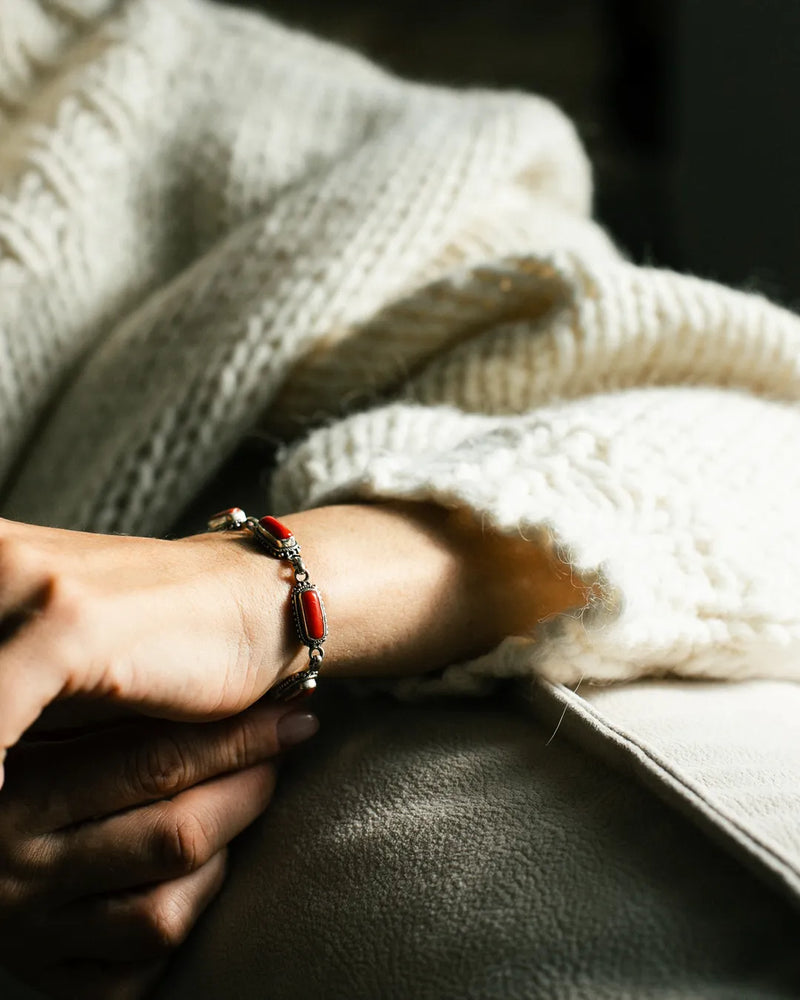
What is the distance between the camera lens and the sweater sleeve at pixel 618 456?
0.44 m

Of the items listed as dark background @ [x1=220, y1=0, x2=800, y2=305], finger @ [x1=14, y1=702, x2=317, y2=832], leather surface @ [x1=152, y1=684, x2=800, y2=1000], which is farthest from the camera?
dark background @ [x1=220, y1=0, x2=800, y2=305]

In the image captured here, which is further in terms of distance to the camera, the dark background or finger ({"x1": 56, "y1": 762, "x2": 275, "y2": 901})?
the dark background

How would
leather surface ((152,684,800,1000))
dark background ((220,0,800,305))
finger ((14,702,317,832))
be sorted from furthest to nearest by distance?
1. dark background ((220,0,800,305))
2. finger ((14,702,317,832))
3. leather surface ((152,684,800,1000))

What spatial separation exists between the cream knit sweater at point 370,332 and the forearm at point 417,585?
18 millimetres

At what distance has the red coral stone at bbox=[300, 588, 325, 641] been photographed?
409 mm

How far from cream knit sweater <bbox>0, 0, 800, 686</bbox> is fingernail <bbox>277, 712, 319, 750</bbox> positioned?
78mm

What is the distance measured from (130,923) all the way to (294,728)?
111mm

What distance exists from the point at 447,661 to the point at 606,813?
13cm

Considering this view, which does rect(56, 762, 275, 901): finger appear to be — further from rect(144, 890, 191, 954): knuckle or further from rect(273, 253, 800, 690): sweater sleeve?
rect(273, 253, 800, 690): sweater sleeve

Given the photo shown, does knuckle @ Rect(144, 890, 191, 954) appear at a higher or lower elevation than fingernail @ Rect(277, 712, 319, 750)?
lower

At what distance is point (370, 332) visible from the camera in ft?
1.97

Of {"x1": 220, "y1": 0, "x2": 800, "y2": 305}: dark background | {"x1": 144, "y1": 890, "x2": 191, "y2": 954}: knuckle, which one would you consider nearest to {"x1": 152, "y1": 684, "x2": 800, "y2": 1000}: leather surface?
{"x1": 144, "y1": 890, "x2": 191, "y2": 954}: knuckle

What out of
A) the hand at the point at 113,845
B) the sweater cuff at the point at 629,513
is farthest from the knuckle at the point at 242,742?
the sweater cuff at the point at 629,513

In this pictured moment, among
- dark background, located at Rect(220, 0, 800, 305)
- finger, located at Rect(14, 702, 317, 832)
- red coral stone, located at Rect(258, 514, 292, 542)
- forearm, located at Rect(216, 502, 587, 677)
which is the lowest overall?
finger, located at Rect(14, 702, 317, 832)
